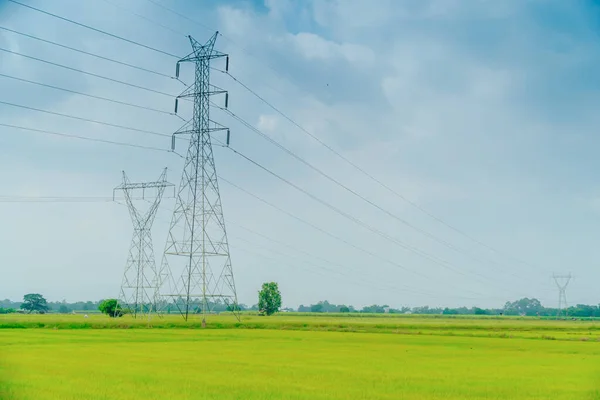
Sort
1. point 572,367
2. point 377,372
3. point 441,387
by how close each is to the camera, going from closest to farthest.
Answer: point 441,387 < point 377,372 < point 572,367

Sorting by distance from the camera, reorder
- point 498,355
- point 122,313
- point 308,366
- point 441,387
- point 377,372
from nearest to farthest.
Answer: point 441,387, point 377,372, point 308,366, point 498,355, point 122,313

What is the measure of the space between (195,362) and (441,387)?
13.5 m

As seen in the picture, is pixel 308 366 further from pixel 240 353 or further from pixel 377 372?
pixel 240 353

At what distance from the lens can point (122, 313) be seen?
12781 centimetres

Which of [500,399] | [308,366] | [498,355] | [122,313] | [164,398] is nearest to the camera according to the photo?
[164,398]

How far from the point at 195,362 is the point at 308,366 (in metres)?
5.94

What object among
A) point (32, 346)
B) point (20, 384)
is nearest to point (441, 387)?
point (20, 384)

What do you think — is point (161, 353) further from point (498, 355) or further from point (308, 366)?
point (498, 355)

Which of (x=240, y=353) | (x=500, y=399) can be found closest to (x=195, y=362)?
(x=240, y=353)

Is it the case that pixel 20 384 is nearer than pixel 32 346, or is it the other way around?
pixel 20 384

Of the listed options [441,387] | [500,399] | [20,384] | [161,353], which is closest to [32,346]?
[161,353]

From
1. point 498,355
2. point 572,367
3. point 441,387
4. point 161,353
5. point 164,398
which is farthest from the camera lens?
point 498,355

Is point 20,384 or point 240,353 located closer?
point 20,384

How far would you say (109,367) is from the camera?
94.7 feet
